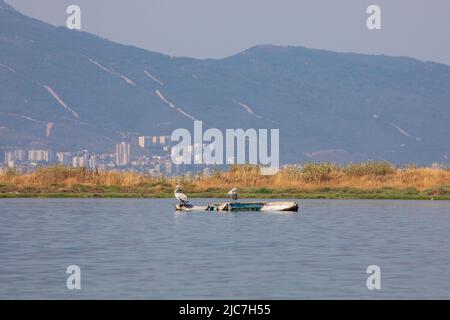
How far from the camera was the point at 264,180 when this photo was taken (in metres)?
70.4

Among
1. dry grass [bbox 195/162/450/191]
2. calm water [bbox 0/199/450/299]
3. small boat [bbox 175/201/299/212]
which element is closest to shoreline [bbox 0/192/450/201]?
dry grass [bbox 195/162/450/191]

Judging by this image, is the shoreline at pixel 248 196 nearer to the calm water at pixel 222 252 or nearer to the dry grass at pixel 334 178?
the dry grass at pixel 334 178

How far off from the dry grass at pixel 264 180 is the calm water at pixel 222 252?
12.7m

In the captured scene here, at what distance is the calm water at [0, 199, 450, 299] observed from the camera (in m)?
27.4

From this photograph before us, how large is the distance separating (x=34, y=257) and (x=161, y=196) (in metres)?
35.1

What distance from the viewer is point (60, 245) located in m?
37.7

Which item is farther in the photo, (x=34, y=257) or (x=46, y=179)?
(x=46, y=179)

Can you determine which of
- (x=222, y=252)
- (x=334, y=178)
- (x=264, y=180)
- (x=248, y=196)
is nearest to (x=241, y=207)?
(x=248, y=196)

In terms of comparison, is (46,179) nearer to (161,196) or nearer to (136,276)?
(161,196)

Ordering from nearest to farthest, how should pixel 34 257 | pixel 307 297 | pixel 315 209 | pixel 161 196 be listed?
pixel 307 297 < pixel 34 257 < pixel 315 209 < pixel 161 196

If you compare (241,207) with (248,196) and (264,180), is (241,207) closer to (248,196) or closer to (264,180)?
(248,196)

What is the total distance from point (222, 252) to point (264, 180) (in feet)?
115

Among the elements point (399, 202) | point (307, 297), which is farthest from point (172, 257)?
point (399, 202)

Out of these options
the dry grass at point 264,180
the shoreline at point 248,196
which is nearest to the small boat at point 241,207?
the shoreline at point 248,196
